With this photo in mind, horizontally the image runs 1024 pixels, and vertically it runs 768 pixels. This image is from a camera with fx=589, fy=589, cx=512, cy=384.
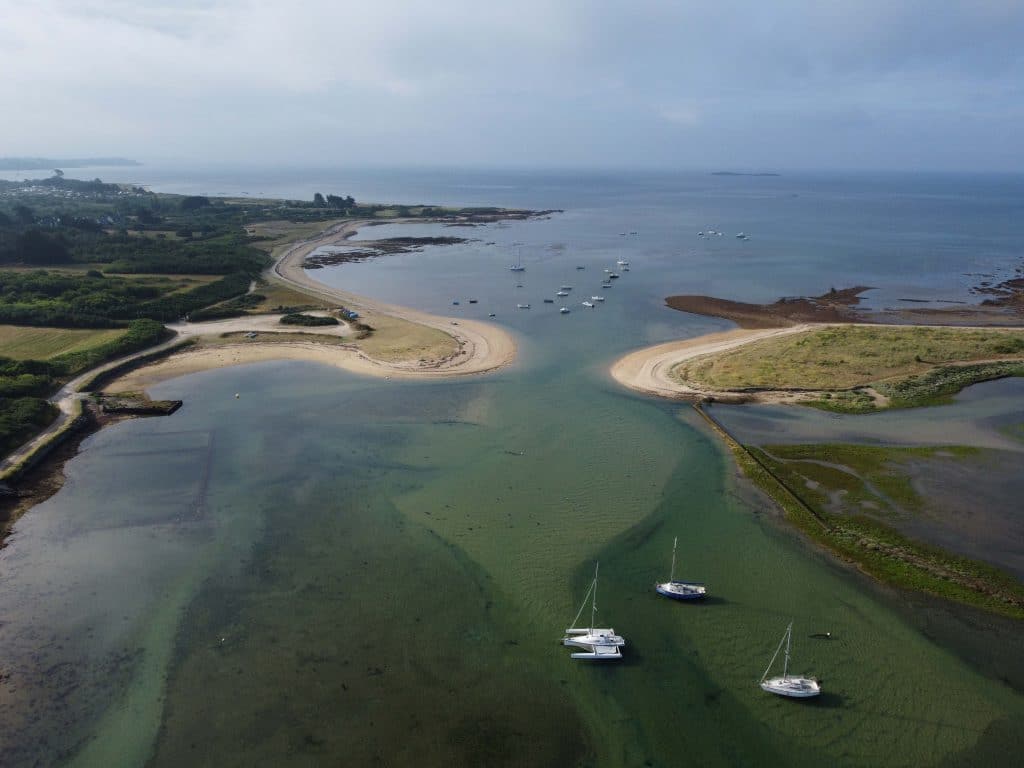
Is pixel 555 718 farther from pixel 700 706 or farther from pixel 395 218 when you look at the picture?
pixel 395 218

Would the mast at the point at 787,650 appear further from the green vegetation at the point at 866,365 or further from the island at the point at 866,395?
the green vegetation at the point at 866,365

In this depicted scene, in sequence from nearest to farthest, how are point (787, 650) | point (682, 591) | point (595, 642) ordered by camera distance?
point (787, 650) → point (595, 642) → point (682, 591)

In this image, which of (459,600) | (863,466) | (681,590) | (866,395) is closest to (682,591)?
(681,590)

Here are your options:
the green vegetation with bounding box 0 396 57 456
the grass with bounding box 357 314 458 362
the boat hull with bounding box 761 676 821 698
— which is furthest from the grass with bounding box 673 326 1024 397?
the green vegetation with bounding box 0 396 57 456

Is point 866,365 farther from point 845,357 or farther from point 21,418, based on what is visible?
point 21,418

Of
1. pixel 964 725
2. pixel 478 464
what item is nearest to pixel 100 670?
pixel 478 464

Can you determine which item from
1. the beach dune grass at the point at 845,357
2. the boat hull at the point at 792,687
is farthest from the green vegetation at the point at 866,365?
the boat hull at the point at 792,687
